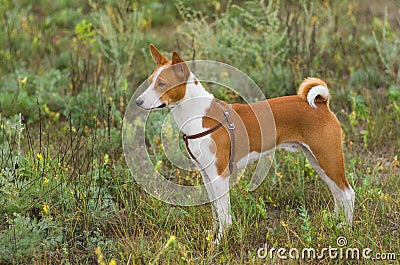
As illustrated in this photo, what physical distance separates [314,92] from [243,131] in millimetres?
491

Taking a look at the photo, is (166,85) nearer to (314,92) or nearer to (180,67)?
(180,67)

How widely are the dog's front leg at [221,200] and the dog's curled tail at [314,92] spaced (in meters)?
0.70

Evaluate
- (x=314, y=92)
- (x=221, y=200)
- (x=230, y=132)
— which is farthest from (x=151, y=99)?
(x=314, y=92)

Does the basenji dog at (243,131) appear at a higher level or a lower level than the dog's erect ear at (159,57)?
lower

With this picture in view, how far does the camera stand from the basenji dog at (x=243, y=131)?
3406mm

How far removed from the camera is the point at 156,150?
189 inches

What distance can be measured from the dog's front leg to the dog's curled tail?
699mm

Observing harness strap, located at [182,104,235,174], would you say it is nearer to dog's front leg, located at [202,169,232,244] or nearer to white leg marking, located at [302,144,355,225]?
dog's front leg, located at [202,169,232,244]

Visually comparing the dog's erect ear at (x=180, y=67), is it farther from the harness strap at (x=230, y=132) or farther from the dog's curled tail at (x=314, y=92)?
the dog's curled tail at (x=314, y=92)

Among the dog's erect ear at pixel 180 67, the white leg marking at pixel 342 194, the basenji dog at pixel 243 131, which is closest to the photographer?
the dog's erect ear at pixel 180 67

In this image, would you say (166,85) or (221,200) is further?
(221,200)

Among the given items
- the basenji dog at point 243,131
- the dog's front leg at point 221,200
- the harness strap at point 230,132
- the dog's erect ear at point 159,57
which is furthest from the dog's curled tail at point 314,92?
the dog's erect ear at point 159,57

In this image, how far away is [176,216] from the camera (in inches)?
144

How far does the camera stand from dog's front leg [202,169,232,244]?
11.3 feet
